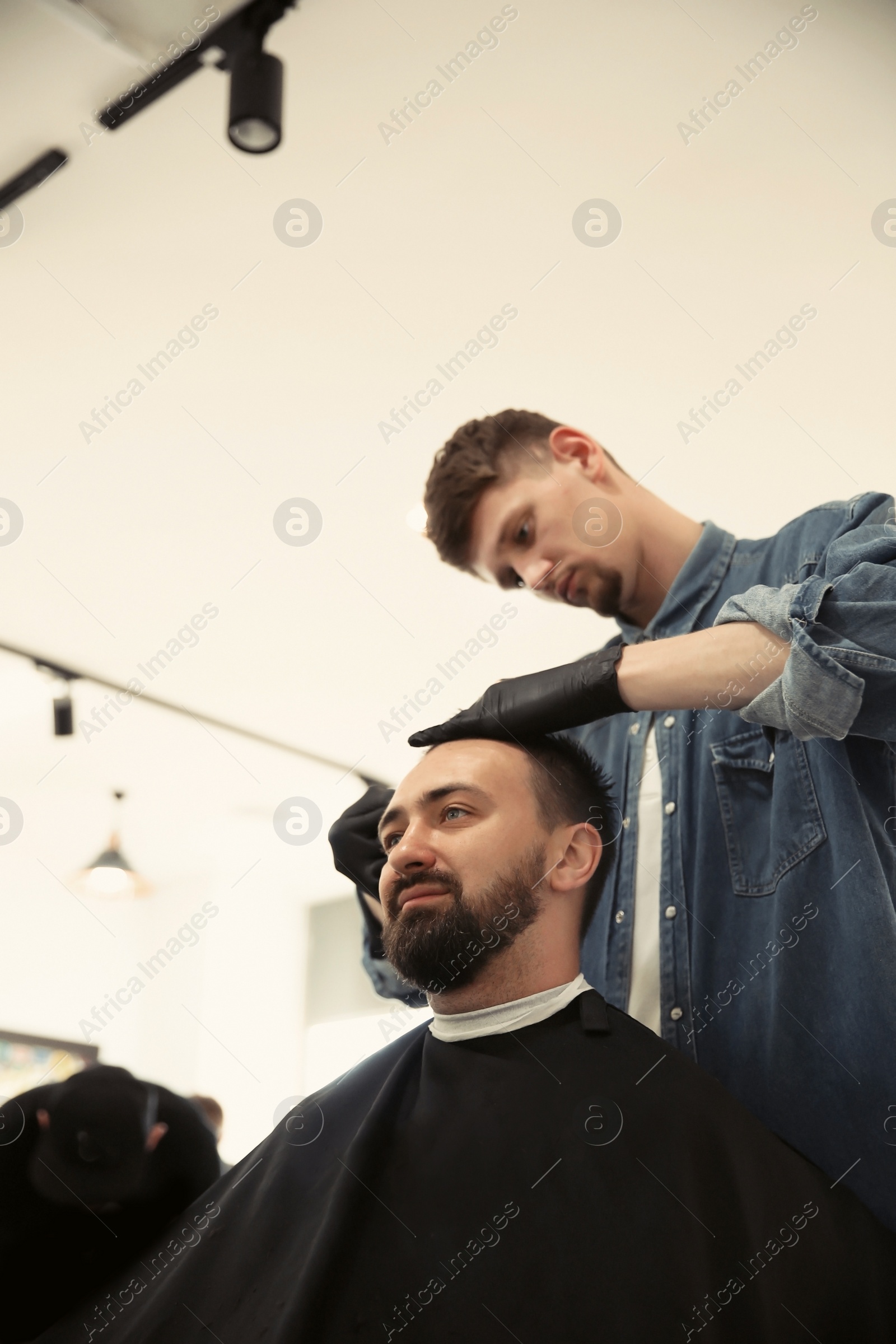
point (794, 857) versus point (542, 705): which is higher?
point (542, 705)

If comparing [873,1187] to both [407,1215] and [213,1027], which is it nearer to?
[407,1215]

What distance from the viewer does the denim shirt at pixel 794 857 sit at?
1.42 meters

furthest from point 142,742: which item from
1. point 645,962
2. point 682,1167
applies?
point 682,1167

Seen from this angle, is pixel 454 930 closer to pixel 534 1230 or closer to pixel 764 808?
pixel 534 1230

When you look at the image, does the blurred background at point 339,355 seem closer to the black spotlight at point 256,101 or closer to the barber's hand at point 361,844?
the black spotlight at point 256,101

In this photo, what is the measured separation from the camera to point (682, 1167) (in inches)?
55.2

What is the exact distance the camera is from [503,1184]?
1.42 metres
